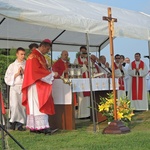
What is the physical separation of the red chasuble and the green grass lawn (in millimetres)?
600

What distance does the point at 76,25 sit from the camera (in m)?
8.02

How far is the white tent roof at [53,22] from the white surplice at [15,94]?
108 centimetres

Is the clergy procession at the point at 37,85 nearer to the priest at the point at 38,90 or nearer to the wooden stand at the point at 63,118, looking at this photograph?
the priest at the point at 38,90

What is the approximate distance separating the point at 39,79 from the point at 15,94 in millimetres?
1201

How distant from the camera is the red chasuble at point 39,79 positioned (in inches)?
324

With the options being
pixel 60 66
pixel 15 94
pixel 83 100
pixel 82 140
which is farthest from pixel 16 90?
pixel 82 140

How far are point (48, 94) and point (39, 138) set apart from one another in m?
0.96

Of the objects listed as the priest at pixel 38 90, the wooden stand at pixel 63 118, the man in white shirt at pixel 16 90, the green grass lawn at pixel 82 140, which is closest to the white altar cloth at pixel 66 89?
the wooden stand at pixel 63 118

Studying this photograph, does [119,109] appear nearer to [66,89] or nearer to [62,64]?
[66,89]

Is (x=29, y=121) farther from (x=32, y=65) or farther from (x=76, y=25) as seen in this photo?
(x=76, y=25)

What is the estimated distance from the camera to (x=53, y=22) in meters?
7.65

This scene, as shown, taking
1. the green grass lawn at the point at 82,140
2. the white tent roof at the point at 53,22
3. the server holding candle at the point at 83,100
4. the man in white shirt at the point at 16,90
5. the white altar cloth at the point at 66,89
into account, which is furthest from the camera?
the server holding candle at the point at 83,100

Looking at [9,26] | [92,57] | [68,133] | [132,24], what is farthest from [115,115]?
[9,26]

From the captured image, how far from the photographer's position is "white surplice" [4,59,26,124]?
30.2 ft
